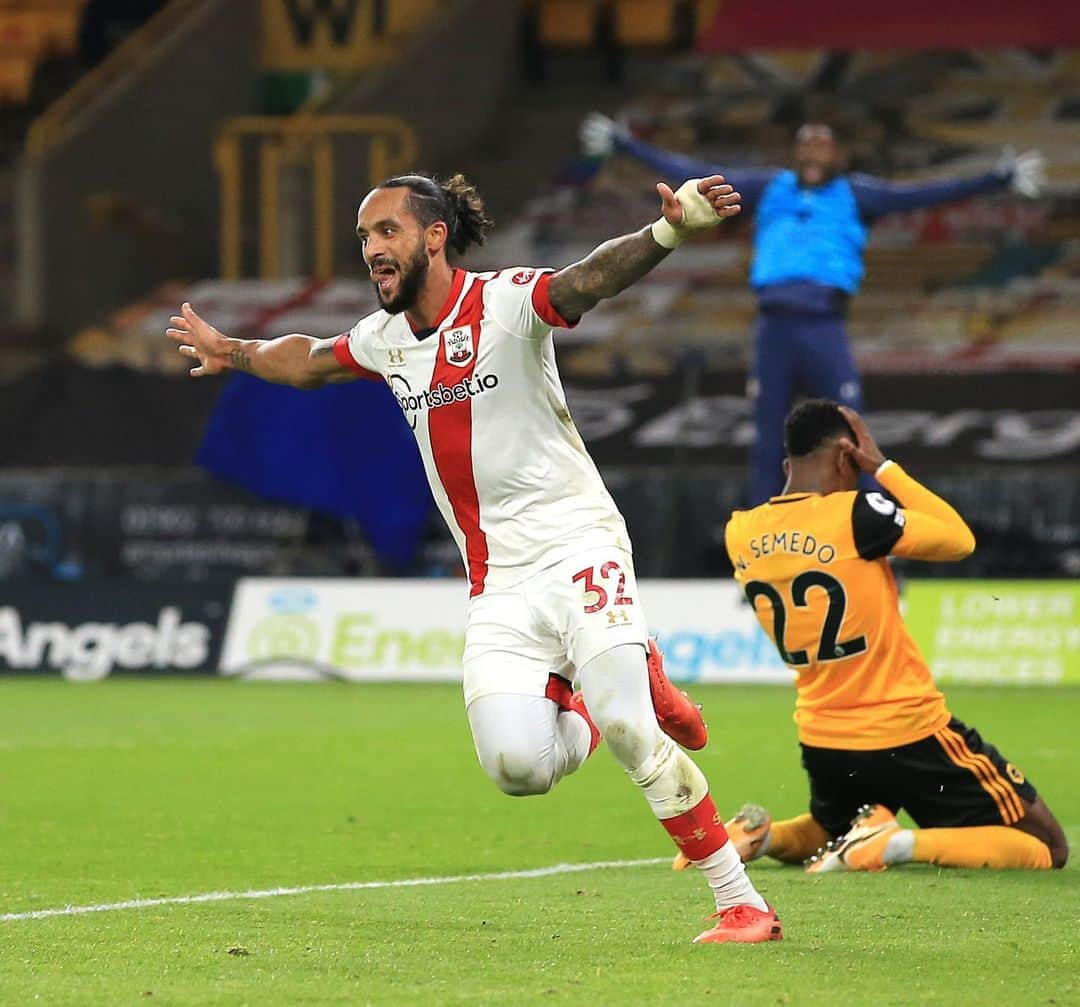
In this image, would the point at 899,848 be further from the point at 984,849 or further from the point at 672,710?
the point at 672,710

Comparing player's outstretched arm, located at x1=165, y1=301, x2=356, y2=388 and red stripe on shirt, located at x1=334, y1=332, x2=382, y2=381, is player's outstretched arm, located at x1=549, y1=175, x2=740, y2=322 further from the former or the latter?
player's outstretched arm, located at x1=165, y1=301, x2=356, y2=388

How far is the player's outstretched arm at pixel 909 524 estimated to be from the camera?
746 centimetres

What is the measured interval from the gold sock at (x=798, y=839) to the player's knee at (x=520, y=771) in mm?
1756

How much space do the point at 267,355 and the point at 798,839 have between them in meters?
2.57

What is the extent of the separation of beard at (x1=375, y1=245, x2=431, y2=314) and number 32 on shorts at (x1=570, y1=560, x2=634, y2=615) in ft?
3.11

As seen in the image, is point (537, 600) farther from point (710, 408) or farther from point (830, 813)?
point (710, 408)

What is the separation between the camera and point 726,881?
591 cm

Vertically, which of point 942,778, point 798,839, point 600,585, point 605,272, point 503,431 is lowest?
point 798,839

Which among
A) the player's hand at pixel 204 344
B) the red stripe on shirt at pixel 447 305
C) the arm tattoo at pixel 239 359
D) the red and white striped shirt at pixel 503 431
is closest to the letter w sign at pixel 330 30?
the player's hand at pixel 204 344

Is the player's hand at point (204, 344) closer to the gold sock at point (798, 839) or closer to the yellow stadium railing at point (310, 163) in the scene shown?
the gold sock at point (798, 839)

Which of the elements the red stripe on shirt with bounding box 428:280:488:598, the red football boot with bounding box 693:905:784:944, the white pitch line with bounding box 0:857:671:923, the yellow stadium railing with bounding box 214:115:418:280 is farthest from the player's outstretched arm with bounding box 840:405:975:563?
the yellow stadium railing with bounding box 214:115:418:280

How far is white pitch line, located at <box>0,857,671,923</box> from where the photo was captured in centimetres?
637

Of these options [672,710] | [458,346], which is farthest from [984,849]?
[458,346]

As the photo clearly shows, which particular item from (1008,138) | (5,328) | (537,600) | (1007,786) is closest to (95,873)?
(537,600)
